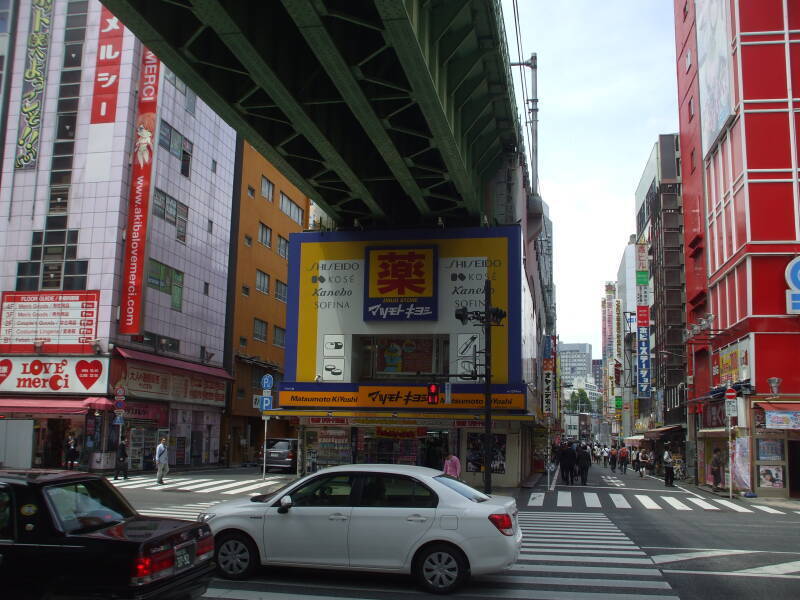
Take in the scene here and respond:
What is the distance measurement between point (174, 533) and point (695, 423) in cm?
3592

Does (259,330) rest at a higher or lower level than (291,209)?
lower

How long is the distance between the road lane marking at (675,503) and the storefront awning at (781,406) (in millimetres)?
5255

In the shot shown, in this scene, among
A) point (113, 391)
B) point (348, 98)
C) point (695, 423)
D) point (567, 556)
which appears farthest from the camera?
point (695, 423)

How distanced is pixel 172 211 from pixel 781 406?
3044cm

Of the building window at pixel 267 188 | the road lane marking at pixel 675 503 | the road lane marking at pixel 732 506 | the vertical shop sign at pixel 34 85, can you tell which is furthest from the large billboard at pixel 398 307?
the building window at pixel 267 188

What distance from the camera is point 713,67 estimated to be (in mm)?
33969

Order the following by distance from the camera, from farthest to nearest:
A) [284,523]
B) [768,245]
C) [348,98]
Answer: [768,245] < [348,98] < [284,523]

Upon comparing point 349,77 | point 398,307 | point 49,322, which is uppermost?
point 349,77

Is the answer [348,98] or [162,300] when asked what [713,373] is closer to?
[348,98]

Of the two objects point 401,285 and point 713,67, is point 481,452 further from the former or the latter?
point 713,67

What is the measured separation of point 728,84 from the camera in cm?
3095

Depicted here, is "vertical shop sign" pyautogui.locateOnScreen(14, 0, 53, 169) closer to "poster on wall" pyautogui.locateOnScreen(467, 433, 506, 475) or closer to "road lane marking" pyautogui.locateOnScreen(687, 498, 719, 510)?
"poster on wall" pyautogui.locateOnScreen(467, 433, 506, 475)

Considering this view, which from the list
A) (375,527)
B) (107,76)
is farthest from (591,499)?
(107,76)

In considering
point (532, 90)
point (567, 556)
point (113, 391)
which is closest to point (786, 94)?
point (532, 90)
